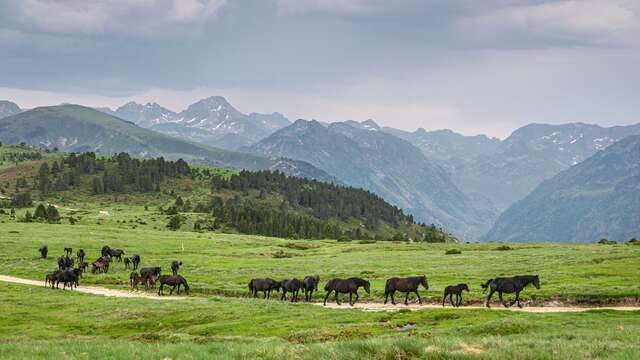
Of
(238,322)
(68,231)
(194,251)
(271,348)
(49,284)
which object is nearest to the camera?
(271,348)

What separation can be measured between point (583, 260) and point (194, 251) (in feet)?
216

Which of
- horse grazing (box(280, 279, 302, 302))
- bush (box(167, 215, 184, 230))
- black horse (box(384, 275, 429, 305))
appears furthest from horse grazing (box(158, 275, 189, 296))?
bush (box(167, 215, 184, 230))

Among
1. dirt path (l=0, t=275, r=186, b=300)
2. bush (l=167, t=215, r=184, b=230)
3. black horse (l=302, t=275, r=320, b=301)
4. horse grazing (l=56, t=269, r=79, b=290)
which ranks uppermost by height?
bush (l=167, t=215, r=184, b=230)

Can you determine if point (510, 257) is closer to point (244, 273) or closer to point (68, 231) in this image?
point (244, 273)

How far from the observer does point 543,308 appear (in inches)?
1954

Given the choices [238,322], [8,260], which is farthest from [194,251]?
[238,322]

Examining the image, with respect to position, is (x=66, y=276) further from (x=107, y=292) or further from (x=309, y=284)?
(x=309, y=284)

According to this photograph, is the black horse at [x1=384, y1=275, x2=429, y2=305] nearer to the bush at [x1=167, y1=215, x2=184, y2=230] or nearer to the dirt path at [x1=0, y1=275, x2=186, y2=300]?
the dirt path at [x1=0, y1=275, x2=186, y2=300]

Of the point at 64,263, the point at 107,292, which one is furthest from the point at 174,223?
the point at 107,292

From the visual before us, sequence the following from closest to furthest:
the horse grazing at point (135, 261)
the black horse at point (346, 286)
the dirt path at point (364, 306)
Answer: the dirt path at point (364, 306) → the black horse at point (346, 286) → the horse grazing at point (135, 261)

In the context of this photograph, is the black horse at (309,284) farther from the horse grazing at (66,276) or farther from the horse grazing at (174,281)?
the horse grazing at (66,276)

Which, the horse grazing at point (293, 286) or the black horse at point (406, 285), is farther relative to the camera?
the horse grazing at point (293, 286)

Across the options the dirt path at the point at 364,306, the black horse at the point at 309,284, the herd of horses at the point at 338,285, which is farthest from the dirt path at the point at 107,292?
the black horse at the point at 309,284

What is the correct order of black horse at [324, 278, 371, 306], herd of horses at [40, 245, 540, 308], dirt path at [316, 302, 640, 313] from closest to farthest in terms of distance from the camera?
dirt path at [316, 302, 640, 313] → herd of horses at [40, 245, 540, 308] → black horse at [324, 278, 371, 306]
